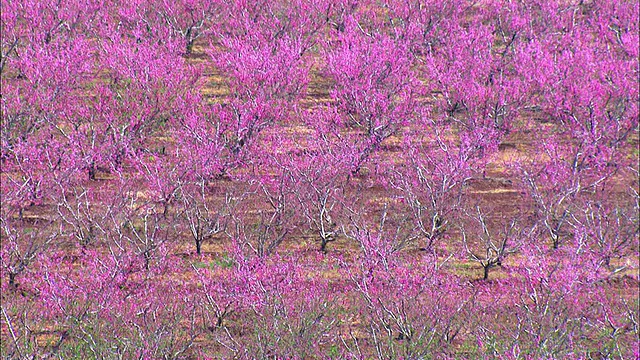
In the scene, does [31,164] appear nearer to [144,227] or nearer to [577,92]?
[144,227]

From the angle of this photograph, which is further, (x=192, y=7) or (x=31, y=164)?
(x=192, y=7)

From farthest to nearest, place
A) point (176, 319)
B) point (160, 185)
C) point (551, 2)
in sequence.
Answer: point (551, 2) < point (160, 185) < point (176, 319)

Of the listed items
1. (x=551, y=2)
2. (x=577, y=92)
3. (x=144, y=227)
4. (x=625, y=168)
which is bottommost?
(x=144, y=227)

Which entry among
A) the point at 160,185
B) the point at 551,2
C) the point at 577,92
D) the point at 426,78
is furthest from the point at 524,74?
the point at 160,185

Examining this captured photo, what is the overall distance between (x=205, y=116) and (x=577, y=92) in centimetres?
1116

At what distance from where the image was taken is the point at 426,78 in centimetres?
2386

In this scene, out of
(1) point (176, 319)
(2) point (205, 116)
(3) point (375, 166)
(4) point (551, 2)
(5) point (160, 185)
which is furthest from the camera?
(4) point (551, 2)

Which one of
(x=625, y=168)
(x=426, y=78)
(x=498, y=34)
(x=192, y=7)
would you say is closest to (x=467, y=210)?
(x=625, y=168)

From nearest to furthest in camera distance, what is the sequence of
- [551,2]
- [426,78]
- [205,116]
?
[205,116], [426,78], [551,2]

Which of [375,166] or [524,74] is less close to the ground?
[524,74]

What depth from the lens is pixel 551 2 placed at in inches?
1029

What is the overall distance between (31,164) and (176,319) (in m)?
7.29

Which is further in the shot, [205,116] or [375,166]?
[205,116]

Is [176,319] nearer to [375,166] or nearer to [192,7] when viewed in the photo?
[375,166]
